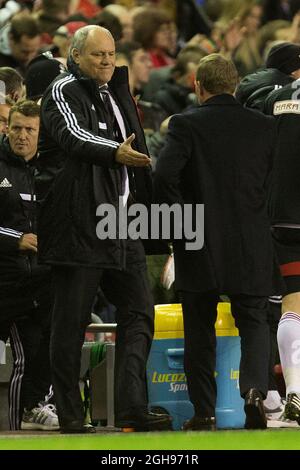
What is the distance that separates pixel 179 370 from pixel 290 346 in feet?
2.35

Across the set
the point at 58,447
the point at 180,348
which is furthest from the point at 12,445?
the point at 180,348

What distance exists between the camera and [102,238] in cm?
844

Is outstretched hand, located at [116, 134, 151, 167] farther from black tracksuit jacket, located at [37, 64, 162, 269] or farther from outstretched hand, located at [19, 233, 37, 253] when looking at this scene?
outstretched hand, located at [19, 233, 37, 253]

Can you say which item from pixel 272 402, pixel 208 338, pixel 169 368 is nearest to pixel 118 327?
pixel 208 338

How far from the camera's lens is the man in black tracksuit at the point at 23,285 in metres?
9.39

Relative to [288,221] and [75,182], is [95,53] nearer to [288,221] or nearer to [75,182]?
[75,182]

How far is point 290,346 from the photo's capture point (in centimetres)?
897

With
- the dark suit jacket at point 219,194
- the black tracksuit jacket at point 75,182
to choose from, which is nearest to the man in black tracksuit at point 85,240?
the black tracksuit jacket at point 75,182

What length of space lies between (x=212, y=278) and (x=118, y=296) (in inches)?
21.4

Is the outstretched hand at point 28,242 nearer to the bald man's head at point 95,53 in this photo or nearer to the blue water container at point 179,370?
the blue water container at point 179,370

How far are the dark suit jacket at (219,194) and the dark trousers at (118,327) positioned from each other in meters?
0.29
